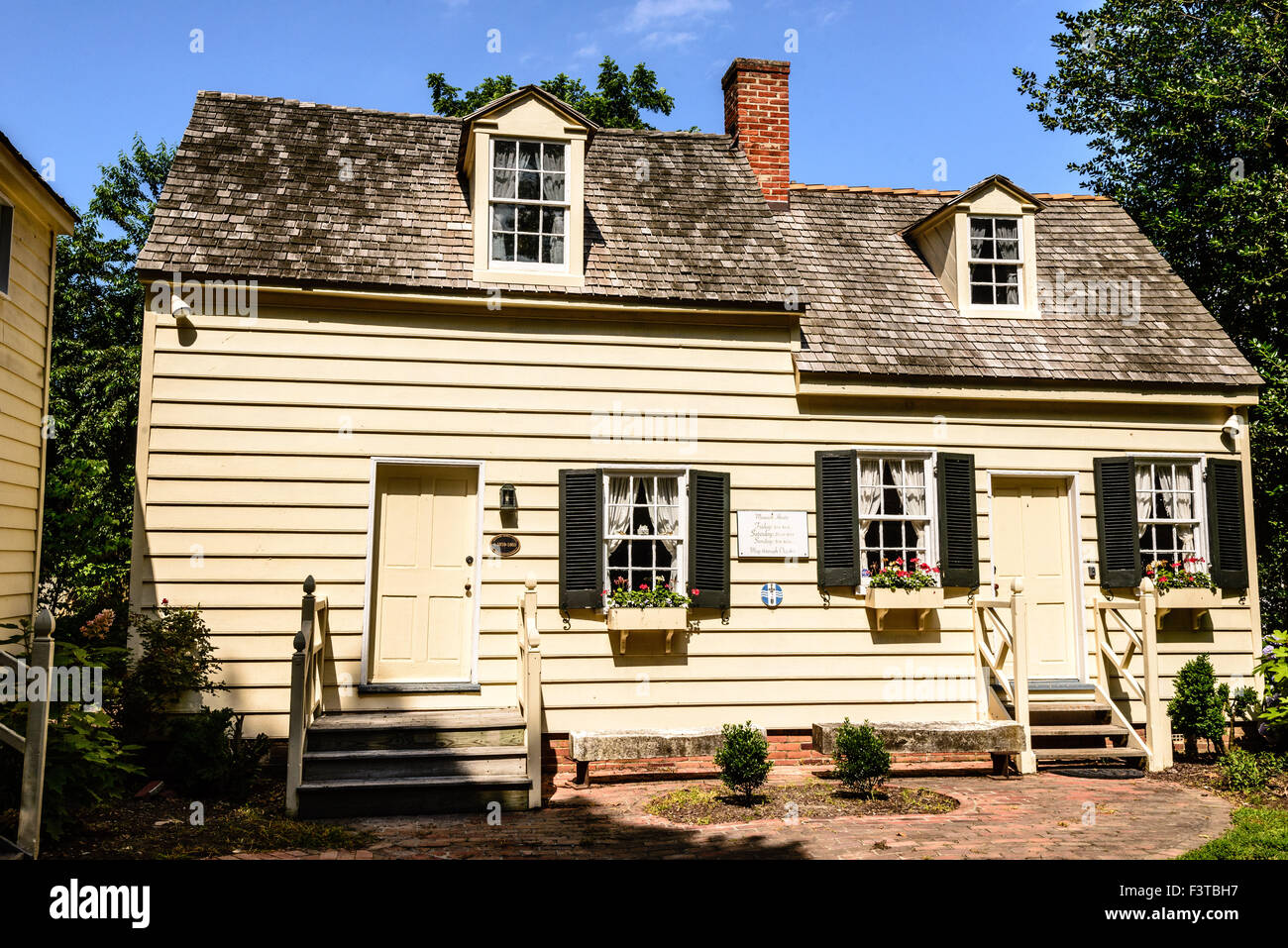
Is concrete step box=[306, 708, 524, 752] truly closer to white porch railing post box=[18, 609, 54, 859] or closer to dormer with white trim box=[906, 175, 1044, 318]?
white porch railing post box=[18, 609, 54, 859]

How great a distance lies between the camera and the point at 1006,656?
9.23 metres

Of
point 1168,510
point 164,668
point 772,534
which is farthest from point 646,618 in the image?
point 1168,510

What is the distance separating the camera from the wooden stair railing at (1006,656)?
8617 millimetres

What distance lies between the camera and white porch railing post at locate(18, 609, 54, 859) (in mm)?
5289

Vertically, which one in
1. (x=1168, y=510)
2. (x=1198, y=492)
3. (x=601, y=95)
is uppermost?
(x=601, y=95)

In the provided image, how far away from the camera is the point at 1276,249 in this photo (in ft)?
41.4

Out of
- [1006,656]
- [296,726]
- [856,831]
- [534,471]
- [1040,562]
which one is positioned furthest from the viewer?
[1040,562]

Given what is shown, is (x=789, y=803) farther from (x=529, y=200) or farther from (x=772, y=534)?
(x=529, y=200)

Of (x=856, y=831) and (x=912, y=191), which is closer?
(x=856, y=831)

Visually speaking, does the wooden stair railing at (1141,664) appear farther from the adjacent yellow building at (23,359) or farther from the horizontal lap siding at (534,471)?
the adjacent yellow building at (23,359)

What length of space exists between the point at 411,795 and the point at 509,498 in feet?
9.23

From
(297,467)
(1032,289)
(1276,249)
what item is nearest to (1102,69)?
(1276,249)
